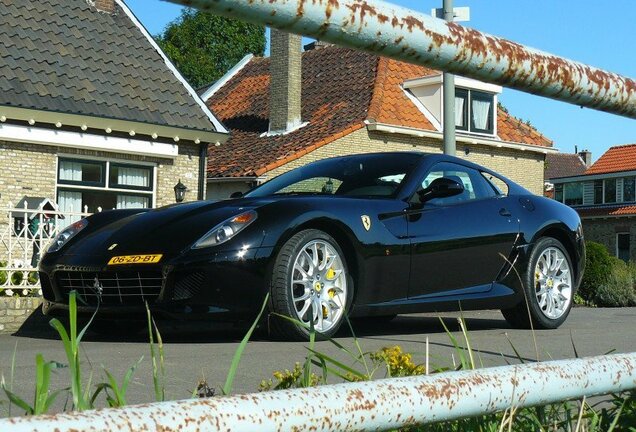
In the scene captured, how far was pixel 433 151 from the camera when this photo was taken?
107ft

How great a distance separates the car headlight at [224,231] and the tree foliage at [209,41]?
52983 millimetres

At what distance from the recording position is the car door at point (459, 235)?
Answer: 26.5 ft

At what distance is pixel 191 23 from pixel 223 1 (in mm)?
61487

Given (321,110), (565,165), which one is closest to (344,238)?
(321,110)

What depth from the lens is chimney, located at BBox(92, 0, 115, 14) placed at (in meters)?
21.5

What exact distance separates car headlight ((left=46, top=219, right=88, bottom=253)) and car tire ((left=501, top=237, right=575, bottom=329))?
352 cm

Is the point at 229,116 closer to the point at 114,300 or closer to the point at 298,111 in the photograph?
the point at 298,111

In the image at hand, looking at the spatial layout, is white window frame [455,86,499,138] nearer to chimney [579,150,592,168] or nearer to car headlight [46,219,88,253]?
car headlight [46,219,88,253]

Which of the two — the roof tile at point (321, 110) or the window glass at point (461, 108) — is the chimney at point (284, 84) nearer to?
the roof tile at point (321, 110)

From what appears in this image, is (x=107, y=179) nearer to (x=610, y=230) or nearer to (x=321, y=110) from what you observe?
(x=321, y=110)

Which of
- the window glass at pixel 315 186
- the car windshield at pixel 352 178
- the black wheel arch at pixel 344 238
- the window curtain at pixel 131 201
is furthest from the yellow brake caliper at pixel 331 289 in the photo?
the window curtain at pixel 131 201

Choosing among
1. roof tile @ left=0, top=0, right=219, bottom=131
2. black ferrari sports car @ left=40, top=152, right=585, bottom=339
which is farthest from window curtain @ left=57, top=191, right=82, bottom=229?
black ferrari sports car @ left=40, top=152, right=585, bottom=339

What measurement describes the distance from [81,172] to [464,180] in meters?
11.9

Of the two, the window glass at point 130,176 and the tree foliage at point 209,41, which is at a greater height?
the tree foliage at point 209,41
